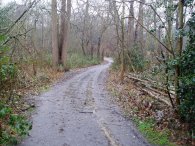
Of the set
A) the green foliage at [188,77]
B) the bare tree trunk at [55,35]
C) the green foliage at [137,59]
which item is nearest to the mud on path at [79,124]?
the green foliage at [188,77]

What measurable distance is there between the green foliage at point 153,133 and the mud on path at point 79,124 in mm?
263

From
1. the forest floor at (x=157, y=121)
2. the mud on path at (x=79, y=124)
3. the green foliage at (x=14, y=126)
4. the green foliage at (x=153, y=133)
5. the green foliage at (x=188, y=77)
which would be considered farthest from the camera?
the green foliage at (x=188, y=77)

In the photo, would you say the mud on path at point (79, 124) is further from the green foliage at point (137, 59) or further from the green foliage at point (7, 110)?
the green foliage at point (137, 59)

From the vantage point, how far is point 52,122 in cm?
1073

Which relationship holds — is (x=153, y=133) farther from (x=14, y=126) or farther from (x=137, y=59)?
(x=137, y=59)

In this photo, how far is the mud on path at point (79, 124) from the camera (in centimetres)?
880

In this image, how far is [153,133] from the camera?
9.99 m

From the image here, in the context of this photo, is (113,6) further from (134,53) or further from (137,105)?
(137,105)

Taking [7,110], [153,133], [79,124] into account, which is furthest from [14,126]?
[153,133]

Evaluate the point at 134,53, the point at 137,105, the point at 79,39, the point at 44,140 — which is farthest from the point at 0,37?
the point at 79,39

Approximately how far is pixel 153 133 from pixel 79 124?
2330 millimetres

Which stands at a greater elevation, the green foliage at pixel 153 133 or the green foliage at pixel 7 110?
the green foliage at pixel 7 110

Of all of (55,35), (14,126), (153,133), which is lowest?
(153,133)

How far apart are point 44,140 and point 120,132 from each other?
95.7 inches
